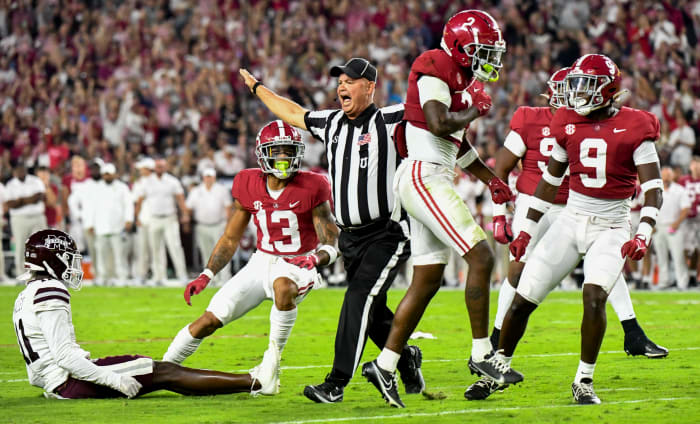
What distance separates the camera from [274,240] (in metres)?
6.87

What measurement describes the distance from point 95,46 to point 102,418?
18.4 meters

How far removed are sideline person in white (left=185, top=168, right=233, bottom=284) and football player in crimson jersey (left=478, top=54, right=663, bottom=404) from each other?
11.7 meters

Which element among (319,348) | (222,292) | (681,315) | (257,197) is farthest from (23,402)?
(681,315)

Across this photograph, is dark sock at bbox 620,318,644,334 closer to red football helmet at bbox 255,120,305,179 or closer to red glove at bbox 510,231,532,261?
red glove at bbox 510,231,532,261

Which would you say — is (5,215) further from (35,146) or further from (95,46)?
(95,46)

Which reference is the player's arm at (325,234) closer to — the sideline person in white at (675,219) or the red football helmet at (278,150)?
the red football helmet at (278,150)

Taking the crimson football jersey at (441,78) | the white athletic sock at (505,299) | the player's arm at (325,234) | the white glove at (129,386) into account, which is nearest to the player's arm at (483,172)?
the crimson football jersey at (441,78)

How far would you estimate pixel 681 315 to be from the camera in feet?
37.5

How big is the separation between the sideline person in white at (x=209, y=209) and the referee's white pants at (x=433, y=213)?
11.8m

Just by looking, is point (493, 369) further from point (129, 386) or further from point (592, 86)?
point (129, 386)

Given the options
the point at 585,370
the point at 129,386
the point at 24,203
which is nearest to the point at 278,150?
the point at 129,386

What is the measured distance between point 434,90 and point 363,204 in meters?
0.84

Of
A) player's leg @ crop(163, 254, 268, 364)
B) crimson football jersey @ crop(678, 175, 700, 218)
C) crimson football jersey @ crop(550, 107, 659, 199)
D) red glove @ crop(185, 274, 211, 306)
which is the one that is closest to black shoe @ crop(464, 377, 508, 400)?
crimson football jersey @ crop(550, 107, 659, 199)

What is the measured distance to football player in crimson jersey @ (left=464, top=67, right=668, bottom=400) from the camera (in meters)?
7.95
